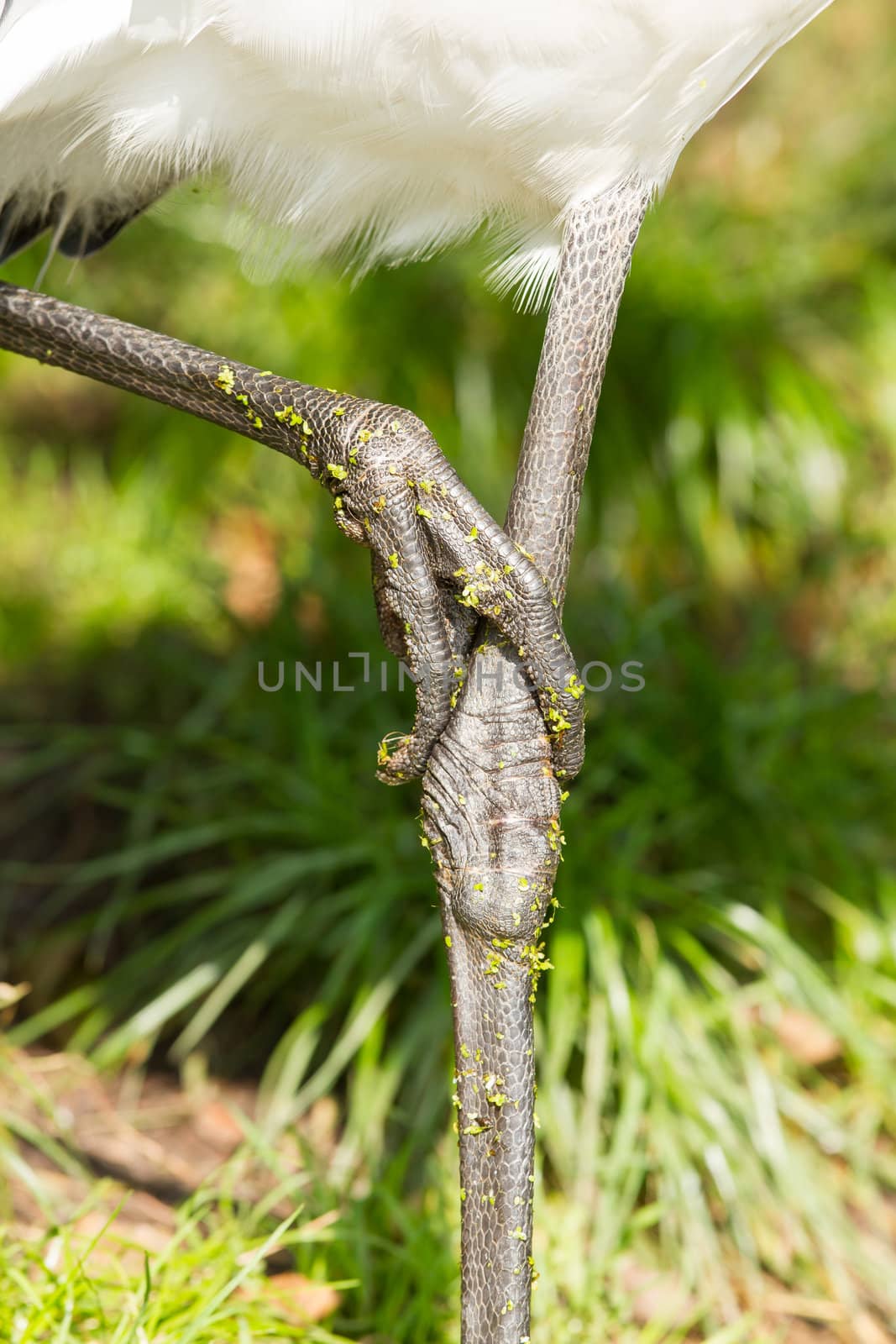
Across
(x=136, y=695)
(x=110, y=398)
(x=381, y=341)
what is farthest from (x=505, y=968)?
(x=110, y=398)

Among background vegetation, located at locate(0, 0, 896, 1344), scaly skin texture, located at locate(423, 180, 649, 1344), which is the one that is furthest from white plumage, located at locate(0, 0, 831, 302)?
background vegetation, located at locate(0, 0, 896, 1344)

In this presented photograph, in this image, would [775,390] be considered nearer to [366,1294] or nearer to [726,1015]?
[726,1015]

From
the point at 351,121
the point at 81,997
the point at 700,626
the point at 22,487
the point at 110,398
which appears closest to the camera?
the point at 351,121

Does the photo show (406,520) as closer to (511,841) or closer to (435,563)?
(435,563)

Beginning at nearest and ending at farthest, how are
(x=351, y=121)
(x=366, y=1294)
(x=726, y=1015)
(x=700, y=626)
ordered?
(x=351, y=121)
(x=366, y=1294)
(x=726, y=1015)
(x=700, y=626)

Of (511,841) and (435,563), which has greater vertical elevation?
(435,563)

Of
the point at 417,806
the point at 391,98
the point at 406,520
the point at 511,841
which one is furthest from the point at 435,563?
the point at 417,806

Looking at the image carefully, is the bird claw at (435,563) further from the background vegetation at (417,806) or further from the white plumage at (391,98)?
the background vegetation at (417,806)

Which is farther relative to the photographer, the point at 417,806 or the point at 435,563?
the point at 417,806
